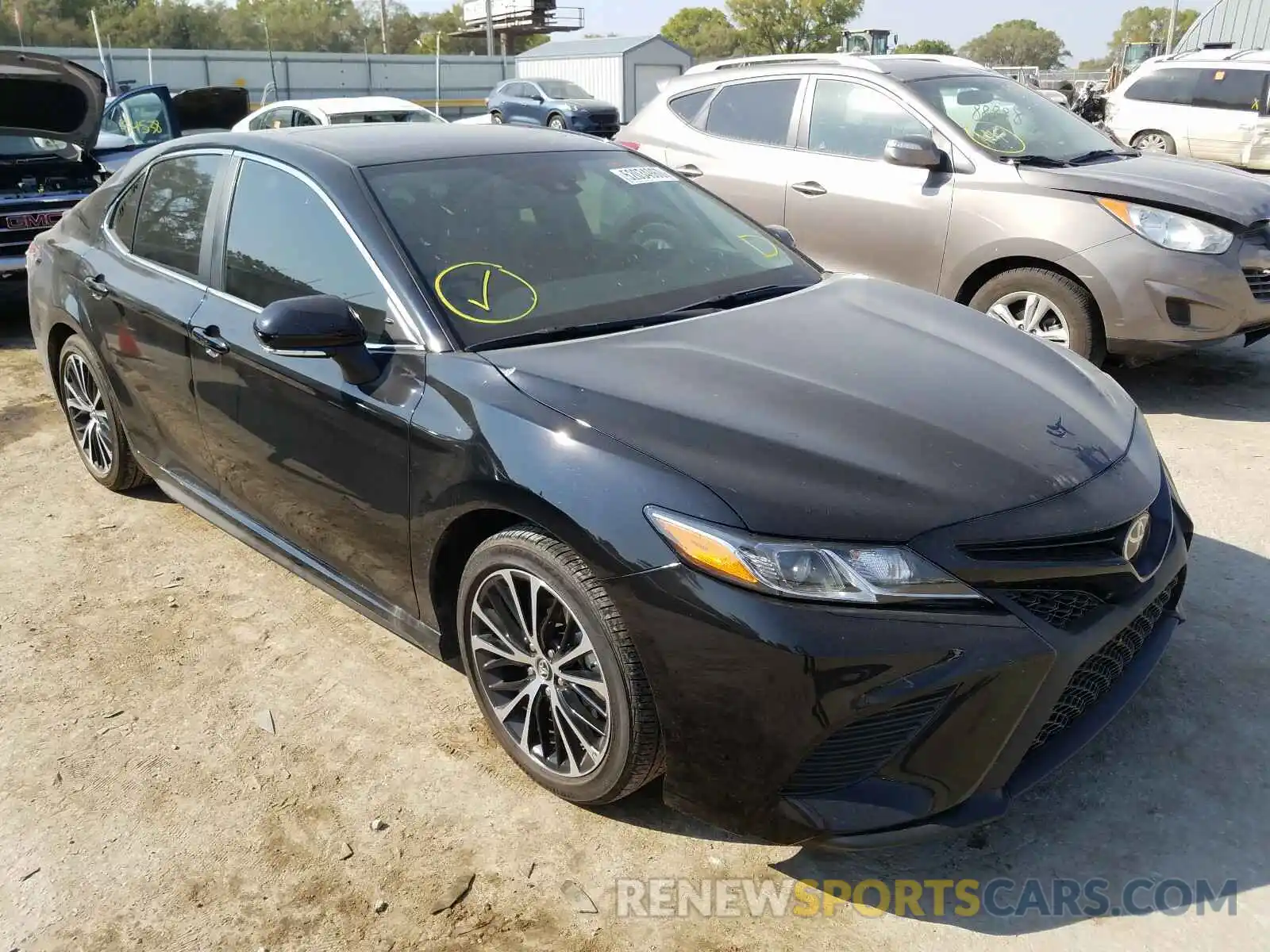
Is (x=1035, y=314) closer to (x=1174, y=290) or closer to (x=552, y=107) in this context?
(x=1174, y=290)

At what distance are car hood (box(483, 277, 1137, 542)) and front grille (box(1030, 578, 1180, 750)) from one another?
36cm

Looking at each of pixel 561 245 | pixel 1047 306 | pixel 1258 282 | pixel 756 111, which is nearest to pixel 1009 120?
pixel 1047 306

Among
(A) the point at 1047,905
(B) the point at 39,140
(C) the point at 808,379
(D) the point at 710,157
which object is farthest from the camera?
(B) the point at 39,140

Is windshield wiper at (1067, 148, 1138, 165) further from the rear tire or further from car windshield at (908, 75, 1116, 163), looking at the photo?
the rear tire

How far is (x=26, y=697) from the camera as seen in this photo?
3.22 meters

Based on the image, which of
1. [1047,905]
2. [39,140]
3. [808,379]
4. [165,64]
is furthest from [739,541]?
[165,64]

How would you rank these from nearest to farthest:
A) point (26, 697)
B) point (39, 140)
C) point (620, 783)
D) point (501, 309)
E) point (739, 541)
Answer: point (739, 541)
point (620, 783)
point (501, 309)
point (26, 697)
point (39, 140)

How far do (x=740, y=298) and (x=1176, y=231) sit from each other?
2973 millimetres

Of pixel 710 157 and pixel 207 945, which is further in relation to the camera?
pixel 710 157

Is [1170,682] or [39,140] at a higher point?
[39,140]

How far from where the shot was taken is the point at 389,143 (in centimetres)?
338

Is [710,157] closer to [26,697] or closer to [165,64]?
[26,697]

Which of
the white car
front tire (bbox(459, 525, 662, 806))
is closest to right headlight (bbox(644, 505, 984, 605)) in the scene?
front tire (bbox(459, 525, 662, 806))

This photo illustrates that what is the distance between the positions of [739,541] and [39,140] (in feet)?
26.5
